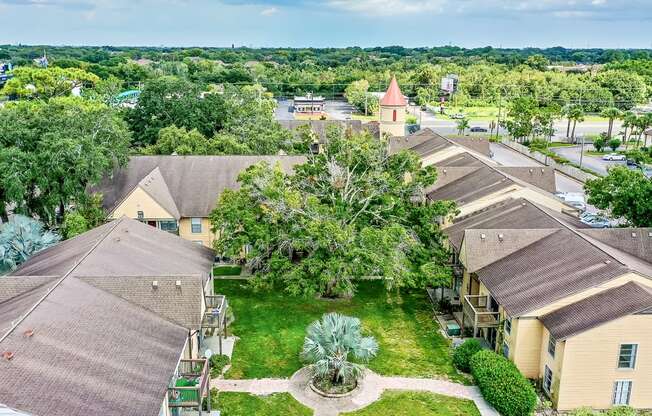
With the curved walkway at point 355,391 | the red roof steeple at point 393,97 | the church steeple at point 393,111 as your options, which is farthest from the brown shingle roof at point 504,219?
the red roof steeple at point 393,97

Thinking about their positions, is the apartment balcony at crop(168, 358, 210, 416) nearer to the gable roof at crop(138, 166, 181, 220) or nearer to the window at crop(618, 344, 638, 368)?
the gable roof at crop(138, 166, 181, 220)

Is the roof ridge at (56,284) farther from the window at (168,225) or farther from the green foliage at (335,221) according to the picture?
the window at (168,225)

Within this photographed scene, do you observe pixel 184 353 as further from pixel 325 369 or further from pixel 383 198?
pixel 383 198

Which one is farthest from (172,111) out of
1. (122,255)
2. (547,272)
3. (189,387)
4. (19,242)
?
(547,272)

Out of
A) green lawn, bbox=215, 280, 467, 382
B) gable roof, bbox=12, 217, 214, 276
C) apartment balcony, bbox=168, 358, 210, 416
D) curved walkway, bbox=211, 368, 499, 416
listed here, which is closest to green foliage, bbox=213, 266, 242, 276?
green lawn, bbox=215, 280, 467, 382

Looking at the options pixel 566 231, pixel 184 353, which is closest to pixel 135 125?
pixel 184 353

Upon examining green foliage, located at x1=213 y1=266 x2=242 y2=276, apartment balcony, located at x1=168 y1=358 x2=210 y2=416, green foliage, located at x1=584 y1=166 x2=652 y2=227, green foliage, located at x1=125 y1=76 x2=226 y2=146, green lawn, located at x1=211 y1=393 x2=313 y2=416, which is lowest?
green lawn, located at x1=211 y1=393 x2=313 y2=416

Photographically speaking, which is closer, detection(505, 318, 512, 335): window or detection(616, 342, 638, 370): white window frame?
detection(616, 342, 638, 370): white window frame
